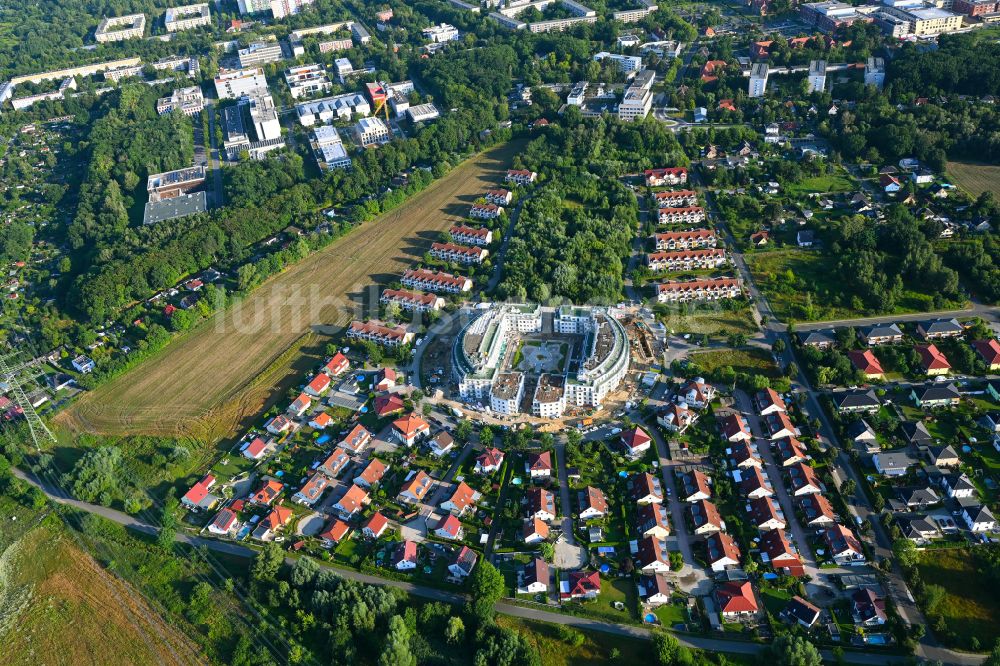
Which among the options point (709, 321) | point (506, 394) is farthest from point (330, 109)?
point (709, 321)

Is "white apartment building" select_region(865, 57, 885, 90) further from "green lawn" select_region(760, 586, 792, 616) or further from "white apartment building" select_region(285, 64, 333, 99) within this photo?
"green lawn" select_region(760, 586, 792, 616)

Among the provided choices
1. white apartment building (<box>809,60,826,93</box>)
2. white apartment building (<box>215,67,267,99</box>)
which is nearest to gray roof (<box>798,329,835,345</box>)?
white apartment building (<box>809,60,826,93</box>)

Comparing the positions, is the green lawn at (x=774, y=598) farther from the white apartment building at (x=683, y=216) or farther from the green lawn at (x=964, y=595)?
the white apartment building at (x=683, y=216)

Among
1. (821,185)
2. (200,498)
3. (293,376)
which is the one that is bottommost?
(200,498)

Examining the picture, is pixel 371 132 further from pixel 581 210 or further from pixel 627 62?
pixel 627 62

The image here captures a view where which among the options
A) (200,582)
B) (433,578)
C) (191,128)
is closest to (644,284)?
(433,578)
